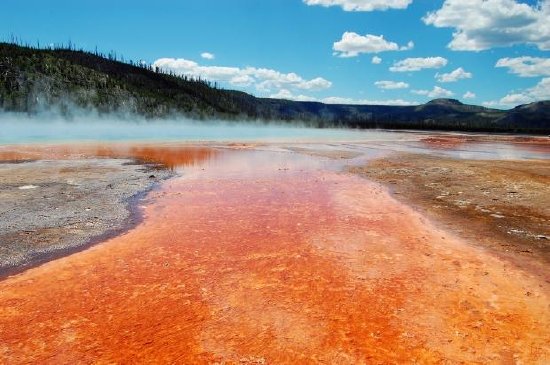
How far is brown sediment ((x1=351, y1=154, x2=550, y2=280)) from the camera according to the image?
8500 millimetres

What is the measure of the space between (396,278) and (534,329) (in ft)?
6.52

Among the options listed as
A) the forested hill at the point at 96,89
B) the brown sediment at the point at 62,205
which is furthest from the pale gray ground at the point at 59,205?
the forested hill at the point at 96,89

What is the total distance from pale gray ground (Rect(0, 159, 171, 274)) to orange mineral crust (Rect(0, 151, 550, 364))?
2.43 feet

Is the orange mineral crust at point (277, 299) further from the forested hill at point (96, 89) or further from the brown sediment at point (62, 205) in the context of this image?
the forested hill at point (96, 89)

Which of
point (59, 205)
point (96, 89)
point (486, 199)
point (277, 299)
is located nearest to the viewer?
point (277, 299)

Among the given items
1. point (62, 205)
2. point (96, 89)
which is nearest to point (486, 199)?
point (62, 205)

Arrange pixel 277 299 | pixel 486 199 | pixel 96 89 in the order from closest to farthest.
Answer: pixel 277 299 → pixel 486 199 → pixel 96 89

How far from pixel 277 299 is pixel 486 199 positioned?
895 centimetres

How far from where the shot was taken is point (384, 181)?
16156mm

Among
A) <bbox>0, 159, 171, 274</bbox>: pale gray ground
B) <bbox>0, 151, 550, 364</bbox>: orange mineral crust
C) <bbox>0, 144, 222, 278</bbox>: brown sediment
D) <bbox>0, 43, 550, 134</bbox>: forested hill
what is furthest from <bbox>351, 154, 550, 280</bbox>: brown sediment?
<bbox>0, 43, 550, 134</bbox>: forested hill

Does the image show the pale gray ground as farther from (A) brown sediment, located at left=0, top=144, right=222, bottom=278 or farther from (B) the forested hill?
(B) the forested hill

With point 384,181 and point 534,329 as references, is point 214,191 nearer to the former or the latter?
point 384,181

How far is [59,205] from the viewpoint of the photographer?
10875 millimetres

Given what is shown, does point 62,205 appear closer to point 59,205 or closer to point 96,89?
point 59,205
